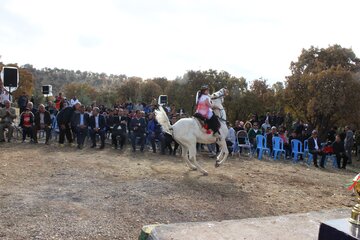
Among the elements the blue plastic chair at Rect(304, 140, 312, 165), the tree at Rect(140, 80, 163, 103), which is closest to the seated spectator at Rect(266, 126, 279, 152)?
the blue plastic chair at Rect(304, 140, 312, 165)

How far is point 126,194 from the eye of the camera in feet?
19.8

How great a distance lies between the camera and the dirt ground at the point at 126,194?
4516mm

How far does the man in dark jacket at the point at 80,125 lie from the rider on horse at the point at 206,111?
5.32 meters

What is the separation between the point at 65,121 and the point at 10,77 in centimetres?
343

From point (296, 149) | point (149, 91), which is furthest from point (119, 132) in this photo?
point (149, 91)

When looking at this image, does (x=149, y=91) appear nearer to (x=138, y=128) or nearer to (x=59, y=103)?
(x=59, y=103)

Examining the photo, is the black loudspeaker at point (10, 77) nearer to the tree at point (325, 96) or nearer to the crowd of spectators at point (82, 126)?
the crowd of spectators at point (82, 126)

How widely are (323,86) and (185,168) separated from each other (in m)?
11.8

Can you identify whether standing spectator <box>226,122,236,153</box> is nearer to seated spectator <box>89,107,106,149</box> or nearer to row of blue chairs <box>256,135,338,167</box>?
row of blue chairs <box>256,135,338,167</box>

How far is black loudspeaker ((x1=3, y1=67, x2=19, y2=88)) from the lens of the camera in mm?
13602

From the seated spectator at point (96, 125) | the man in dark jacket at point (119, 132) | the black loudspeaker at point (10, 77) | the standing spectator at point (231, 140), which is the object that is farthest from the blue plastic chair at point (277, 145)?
the black loudspeaker at point (10, 77)

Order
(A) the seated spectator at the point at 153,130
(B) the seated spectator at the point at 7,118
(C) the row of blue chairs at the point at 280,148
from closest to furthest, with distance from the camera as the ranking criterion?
(B) the seated spectator at the point at 7,118 < (A) the seated spectator at the point at 153,130 < (C) the row of blue chairs at the point at 280,148

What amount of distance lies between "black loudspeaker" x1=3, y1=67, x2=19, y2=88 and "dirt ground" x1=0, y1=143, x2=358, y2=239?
4120mm

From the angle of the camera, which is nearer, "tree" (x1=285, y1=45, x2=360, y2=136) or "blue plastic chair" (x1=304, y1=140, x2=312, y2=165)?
"blue plastic chair" (x1=304, y1=140, x2=312, y2=165)
